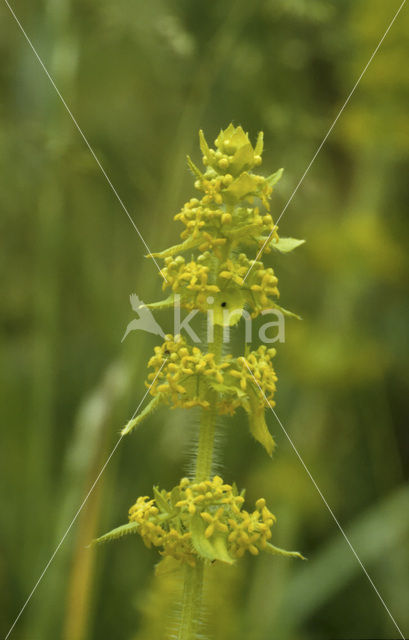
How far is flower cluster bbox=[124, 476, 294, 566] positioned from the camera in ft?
5.05

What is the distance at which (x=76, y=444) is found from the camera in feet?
8.91

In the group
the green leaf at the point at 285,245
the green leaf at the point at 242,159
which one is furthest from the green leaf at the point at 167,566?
the green leaf at the point at 242,159

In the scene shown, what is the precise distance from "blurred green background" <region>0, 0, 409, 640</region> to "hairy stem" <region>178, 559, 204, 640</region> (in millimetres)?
893

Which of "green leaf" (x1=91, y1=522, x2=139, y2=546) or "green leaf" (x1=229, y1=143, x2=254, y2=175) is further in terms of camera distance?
"green leaf" (x1=229, y1=143, x2=254, y2=175)

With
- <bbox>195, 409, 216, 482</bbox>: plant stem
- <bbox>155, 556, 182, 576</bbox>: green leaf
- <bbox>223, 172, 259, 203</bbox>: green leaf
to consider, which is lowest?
<bbox>155, 556, 182, 576</bbox>: green leaf

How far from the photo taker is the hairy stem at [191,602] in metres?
Answer: 1.50

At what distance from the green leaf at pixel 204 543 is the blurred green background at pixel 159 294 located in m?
0.94

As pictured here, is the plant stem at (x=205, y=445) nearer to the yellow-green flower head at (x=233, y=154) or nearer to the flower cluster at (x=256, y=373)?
the flower cluster at (x=256, y=373)

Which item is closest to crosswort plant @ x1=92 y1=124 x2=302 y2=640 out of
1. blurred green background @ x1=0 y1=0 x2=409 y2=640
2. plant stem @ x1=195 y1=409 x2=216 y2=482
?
plant stem @ x1=195 y1=409 x2=216 y2=482

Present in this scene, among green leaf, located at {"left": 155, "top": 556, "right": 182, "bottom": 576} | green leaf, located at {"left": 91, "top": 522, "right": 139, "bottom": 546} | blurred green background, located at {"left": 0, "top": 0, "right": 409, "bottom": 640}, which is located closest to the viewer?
green leaf, located at {"left": 91, "top": 522, "right": 139, "bottom": 546}

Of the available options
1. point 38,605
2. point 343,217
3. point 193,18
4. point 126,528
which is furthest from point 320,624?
point 193,18

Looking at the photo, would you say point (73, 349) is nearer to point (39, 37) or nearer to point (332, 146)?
point (39, 37)

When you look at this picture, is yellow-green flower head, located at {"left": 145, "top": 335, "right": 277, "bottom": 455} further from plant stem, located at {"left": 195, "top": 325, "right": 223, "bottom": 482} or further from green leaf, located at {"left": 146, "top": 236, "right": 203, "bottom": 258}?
green leaf, located at {"left": 146, "top": 236, "right": 203, "bottom": 258}

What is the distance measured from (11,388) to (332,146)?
294cm
